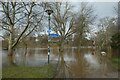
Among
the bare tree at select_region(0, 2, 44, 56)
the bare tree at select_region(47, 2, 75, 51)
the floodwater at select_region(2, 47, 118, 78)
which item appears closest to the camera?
the floodwater at select_region(2, 47, 118, 78)

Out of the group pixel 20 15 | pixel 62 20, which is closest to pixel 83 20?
pixel 62 20

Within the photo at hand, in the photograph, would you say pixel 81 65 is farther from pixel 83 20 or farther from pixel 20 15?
pixel 83 20

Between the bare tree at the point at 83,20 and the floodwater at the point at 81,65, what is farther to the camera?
the bare tree at the point at 83,20

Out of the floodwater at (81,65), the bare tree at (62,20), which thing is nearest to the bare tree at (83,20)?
the bare tree at (62,20)

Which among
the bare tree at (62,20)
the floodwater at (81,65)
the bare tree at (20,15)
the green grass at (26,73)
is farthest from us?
the bare tree at (62,20)

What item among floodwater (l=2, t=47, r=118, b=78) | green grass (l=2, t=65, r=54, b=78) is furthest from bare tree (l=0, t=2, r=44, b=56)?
green grass (l=2, t=65, r=54, b=78)

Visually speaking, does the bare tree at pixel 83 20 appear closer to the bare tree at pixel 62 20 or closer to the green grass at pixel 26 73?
the bare tree at pixel 62 20

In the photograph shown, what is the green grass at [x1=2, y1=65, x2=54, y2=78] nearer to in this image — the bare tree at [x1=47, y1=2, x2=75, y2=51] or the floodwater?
the floodwater

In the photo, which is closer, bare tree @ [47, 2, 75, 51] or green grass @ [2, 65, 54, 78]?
green grass @ [2, 65, 54, 78]

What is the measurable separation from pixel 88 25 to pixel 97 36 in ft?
28.0

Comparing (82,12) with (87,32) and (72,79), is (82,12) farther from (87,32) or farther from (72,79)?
(72,79)

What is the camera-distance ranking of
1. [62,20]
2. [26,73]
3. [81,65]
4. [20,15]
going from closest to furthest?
[26,73]
[81,65]
[20,15]
[62,20]

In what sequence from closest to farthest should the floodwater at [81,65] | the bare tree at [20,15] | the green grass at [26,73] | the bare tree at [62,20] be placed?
the green grass at [26,73], the floodwater at [81,65], the bare tree at [20,15], the bare tree at [62,20]

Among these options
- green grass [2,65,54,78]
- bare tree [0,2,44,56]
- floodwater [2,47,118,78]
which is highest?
bare tree [0,2,44,56]
